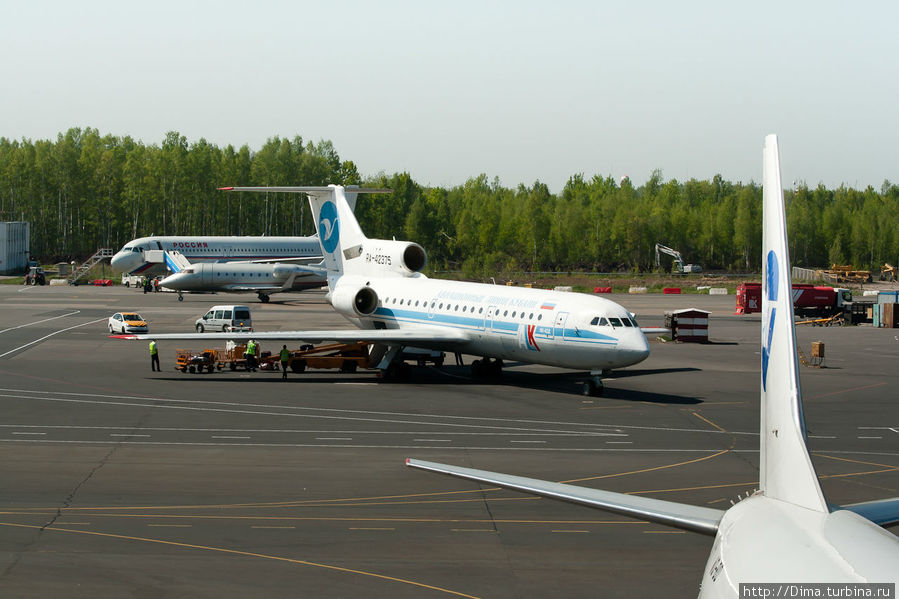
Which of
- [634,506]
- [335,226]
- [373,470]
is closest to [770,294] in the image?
[634,506]

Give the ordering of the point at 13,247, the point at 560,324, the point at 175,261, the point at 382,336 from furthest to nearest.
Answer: the point at 13,247, the point at 175,261, the point at 382,336, the point at 560,324

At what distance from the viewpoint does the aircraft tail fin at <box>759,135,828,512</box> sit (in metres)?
9.23

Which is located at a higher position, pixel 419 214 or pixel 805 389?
pixel 419 214

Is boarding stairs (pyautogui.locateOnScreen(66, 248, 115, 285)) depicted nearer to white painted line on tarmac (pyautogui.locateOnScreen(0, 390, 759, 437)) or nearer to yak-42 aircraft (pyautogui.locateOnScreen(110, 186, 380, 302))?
yak-42 aircraft (pyautogui.locateOnScreen(110, 186, 380, 302))

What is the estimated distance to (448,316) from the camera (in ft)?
139

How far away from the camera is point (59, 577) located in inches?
634

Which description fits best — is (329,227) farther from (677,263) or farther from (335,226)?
(677,263)

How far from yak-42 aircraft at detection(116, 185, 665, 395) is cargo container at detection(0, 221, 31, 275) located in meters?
90.0

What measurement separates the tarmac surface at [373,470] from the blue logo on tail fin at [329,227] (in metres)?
8.50

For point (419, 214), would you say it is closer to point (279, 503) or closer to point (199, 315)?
point (199, 315)

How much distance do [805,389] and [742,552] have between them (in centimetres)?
3570

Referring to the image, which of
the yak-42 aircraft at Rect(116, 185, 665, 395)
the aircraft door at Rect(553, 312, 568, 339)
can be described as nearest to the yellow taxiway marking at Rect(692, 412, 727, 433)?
the yak-42 aircraft at Rect(116, 185, 665, 395)

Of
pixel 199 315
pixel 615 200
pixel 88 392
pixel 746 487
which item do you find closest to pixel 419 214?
pixel 615 200

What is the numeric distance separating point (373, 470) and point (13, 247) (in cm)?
11997
